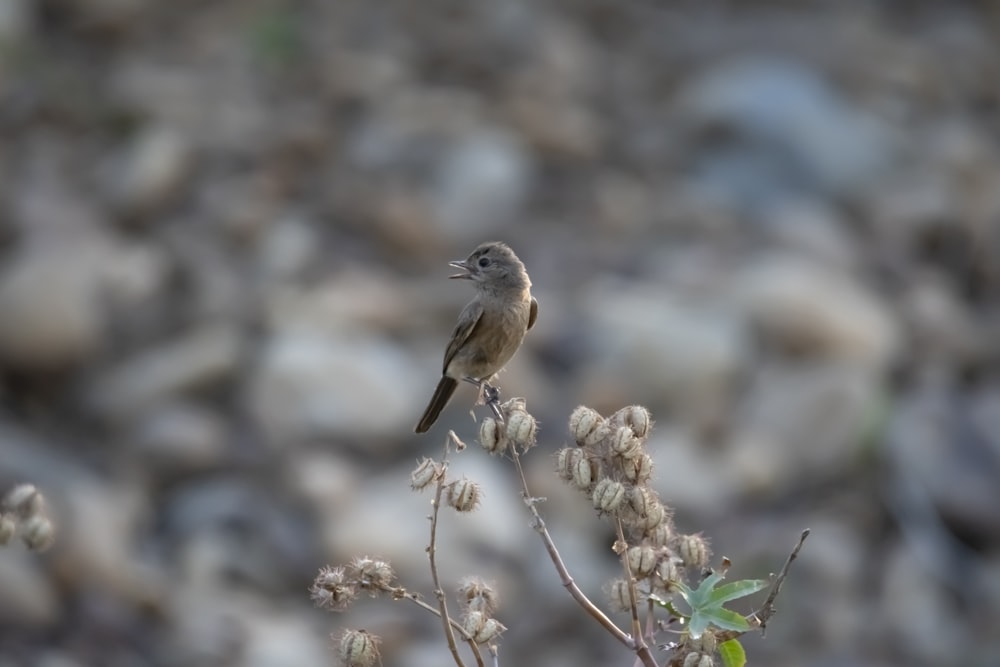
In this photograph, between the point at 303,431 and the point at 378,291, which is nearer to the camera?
the point at 303,431

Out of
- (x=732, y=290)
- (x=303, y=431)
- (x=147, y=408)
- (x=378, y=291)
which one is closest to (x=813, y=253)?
(x=732, y=290)

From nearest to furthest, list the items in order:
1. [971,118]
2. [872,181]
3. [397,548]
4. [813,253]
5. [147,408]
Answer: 1. [397,548]
2. [147,408]
3. [813,253]
4. [872,181]
5. [971,118]

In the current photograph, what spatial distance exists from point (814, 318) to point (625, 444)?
7963 millimetres

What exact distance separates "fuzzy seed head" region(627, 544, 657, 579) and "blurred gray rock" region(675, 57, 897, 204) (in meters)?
10.2

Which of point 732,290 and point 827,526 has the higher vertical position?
point 732,290

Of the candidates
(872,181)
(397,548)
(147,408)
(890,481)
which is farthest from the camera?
(872,181)

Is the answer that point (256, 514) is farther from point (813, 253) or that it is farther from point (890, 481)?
point (813, 253)

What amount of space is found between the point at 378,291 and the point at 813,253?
3.71 meters

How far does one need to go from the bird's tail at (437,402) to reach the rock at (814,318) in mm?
6133

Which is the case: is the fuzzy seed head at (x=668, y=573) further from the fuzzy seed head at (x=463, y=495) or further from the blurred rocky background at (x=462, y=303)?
the blurred rocky background at (x=462, y=303)

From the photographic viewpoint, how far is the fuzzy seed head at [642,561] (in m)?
3.35

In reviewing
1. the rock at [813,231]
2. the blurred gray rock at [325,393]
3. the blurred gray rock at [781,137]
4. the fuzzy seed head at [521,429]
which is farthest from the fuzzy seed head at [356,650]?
the blurred gray rock at [781,137]

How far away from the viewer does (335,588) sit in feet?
10.9

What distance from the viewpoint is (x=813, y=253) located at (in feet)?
40.0
